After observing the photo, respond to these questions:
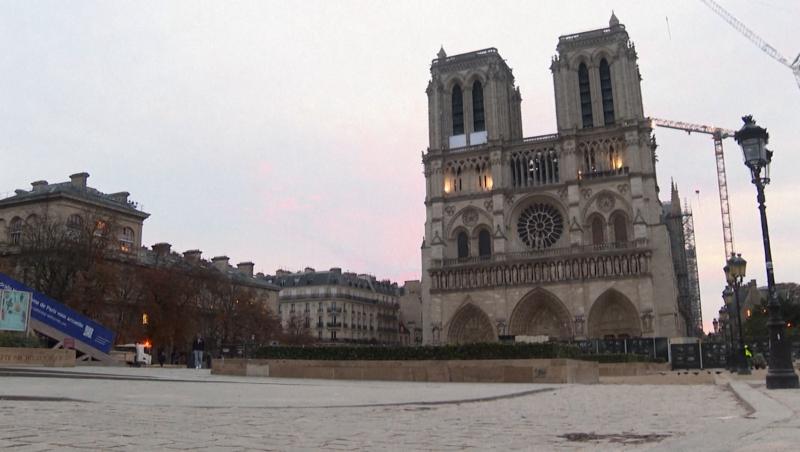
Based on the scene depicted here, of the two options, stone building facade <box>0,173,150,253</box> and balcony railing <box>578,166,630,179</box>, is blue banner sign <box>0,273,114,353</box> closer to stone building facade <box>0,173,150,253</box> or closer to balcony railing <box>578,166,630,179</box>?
stone building facade <box>0,173,150,253</box>

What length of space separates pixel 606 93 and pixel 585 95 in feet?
6.21

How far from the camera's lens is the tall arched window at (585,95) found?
2554 inches

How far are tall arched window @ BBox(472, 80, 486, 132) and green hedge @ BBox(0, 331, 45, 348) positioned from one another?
46.9 metres

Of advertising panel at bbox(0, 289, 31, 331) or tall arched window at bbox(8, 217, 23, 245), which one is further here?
tall arched window at bbox(8, 217, 23, 245)

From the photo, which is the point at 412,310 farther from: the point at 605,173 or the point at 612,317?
the point at 605,173

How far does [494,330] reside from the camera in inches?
2457

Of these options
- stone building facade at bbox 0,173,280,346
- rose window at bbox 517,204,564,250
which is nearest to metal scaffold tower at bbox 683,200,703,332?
rose window at bbox 517,204,564,250

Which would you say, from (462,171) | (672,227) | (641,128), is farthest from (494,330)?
(672,227)

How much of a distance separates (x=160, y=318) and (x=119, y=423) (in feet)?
144

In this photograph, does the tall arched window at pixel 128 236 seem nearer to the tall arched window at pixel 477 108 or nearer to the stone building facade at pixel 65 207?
the stone building facade at pixel 65 207

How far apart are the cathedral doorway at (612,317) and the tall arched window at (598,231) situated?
5.21 meters

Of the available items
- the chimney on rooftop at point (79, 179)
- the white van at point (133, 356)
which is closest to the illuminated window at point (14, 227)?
the chimney on rooftop at point (79, 179)

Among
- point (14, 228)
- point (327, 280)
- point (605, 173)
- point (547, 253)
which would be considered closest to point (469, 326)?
point (547, 253)

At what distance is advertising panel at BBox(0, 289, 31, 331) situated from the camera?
26312 mm
